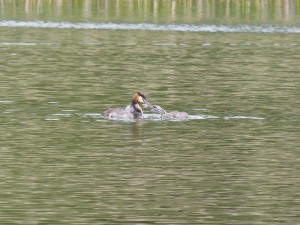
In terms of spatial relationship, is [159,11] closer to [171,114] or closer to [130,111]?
[130,111]

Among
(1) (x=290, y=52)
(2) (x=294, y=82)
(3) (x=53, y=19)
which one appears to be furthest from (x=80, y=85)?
(3) (x=53, y=19)

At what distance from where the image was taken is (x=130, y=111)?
31047mm

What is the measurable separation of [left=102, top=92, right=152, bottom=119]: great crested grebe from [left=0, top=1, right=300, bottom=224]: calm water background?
0.32 meters

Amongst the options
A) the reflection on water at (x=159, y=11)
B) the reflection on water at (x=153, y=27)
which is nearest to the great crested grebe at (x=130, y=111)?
the reflection on water at (x=153, y=27)

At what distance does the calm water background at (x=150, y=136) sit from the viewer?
66.0 ft

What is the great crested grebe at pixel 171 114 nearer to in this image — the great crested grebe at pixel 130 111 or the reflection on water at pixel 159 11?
the great crested grebe at pixel 130 111

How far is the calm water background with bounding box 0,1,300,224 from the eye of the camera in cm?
2012

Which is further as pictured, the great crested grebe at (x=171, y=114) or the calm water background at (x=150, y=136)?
the great crested grebe at (x=171, y=114)

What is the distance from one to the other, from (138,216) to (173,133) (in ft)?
30.3

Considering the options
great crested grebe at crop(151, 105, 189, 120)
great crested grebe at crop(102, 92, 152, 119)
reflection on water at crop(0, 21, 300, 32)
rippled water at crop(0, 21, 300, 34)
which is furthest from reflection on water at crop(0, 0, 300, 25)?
great crested grebe at crop(151, 105, 189, 120)

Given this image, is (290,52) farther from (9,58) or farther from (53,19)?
(53,19)

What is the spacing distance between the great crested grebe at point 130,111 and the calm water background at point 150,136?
319mm

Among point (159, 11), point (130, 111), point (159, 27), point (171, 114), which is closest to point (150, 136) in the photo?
point (171, 114)

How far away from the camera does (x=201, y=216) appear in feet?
63.8
